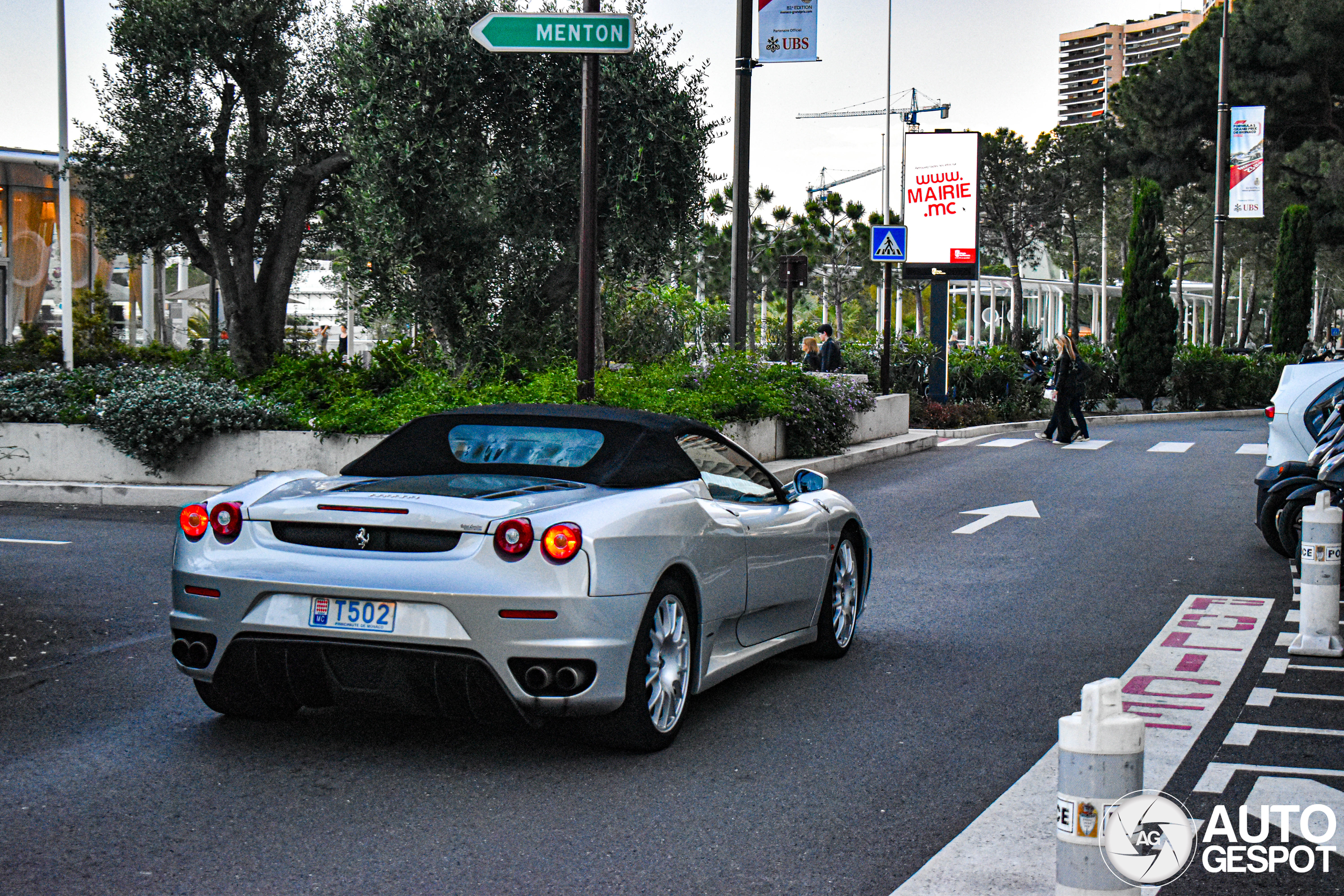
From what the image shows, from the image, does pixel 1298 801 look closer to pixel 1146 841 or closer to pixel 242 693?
pixel 1146 841

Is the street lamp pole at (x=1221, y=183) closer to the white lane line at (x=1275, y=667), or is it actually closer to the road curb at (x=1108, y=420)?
the road curb at (x=1108, y=420)

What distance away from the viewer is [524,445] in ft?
19.4

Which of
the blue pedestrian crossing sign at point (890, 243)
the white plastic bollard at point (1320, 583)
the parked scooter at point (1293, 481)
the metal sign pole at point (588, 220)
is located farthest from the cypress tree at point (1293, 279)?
the white plastic bollard at point (1320, 583)

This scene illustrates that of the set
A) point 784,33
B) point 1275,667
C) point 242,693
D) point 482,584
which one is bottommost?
point 1275,667

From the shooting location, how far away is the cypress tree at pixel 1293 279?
4016cm

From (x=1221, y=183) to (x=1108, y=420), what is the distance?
466 inches

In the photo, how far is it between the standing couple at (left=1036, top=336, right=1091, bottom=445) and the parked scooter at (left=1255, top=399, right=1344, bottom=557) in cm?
1133

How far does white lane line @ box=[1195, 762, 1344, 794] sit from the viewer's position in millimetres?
4910

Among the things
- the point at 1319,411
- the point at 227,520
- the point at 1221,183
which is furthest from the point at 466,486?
the point at 1221,183

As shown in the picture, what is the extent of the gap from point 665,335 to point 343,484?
17.4 meters

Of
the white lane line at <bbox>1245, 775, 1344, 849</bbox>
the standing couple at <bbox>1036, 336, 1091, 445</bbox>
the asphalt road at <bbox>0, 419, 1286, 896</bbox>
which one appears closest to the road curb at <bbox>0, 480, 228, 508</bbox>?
the asphalt road at <bbox>0, 419, 1286, 896</bbox>

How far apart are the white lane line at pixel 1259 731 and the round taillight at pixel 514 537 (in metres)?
2.88

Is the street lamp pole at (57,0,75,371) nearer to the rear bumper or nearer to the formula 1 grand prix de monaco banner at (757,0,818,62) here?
the formula 1 grand prix de monaco banner at (757,0,818,62)

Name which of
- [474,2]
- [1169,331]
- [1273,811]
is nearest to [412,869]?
[1273,811]
